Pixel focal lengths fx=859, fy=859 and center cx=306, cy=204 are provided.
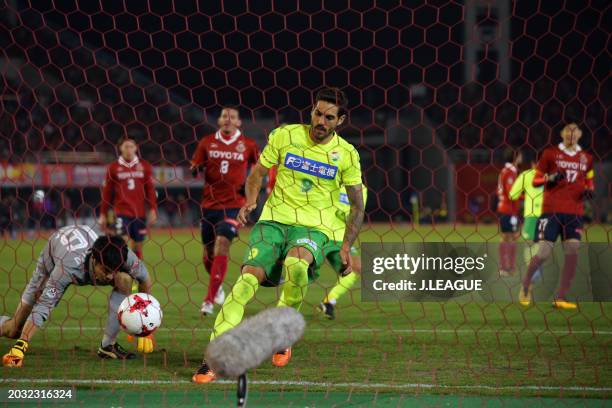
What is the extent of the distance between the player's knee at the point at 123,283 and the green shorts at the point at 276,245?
95cm

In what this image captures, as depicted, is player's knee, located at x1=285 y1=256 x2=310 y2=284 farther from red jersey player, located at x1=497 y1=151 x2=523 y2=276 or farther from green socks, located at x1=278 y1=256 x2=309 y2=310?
red jersey player, located at x1=497 y1=151 x2=523 y2=276

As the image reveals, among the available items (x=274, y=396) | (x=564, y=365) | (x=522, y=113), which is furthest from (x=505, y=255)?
(x=522, y=113)

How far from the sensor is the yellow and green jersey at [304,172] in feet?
18.9

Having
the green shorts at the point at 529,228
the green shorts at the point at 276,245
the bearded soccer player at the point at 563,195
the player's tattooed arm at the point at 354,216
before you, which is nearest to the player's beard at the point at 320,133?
the player's tattooed arm at the point at 354,216

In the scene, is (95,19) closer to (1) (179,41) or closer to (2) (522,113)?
(1) (179,41)

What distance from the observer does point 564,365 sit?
6047 mm

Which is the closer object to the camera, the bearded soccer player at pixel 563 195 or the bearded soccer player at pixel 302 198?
the bearded soccer player at pixel 302 198

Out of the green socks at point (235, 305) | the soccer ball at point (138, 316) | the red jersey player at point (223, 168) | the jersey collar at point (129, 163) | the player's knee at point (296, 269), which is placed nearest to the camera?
the green socks at point (235, 305)

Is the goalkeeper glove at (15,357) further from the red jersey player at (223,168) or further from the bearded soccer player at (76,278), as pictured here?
the red jersey player at (223,168)

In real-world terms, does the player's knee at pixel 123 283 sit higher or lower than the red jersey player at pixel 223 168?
lower

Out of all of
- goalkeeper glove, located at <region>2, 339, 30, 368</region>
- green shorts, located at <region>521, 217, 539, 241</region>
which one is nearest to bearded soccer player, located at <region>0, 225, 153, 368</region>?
goalkeeper glove, located at <region>2, 339, 30, 368</region>

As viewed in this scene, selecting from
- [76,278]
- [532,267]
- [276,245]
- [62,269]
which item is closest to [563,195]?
[532,267]

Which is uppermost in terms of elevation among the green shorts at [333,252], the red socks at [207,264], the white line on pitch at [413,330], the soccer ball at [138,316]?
the green shorts at [333,252]

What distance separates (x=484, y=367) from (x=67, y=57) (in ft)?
93.3
